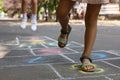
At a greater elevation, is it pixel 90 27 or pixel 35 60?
pixel 90 27

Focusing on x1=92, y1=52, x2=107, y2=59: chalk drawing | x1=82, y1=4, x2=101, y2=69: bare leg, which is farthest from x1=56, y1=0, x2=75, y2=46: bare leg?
x1=92, y1=52, x2=107, y2=59: chalk drawing

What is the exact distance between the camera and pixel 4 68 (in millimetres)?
4492

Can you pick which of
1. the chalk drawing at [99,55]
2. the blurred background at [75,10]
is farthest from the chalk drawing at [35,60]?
the blurred background at [75,10]

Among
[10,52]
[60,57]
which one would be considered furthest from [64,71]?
[10,52]

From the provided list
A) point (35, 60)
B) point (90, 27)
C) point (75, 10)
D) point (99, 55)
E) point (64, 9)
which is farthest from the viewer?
point (75, 10)

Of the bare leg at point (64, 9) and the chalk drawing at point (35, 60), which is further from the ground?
the bare leg at point (64, 9)

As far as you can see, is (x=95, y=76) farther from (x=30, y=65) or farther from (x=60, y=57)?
(x=60, y=57)

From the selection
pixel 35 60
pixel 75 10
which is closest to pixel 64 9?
pixel 35 60

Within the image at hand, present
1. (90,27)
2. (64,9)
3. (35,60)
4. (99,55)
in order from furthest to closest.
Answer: (99,55) → (35,60) → (90,27) → (64,9)

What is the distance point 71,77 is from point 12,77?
67cm

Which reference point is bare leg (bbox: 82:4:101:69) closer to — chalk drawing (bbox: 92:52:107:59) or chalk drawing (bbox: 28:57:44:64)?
chalk drawing (bbox: 28:57:44:64)

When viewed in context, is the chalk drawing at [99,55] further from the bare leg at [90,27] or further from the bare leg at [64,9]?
the bare leg at [64,9]

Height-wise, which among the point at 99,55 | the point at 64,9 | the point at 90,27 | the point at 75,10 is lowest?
the point at 75,10

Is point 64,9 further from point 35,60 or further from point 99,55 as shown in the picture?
point 99,55
